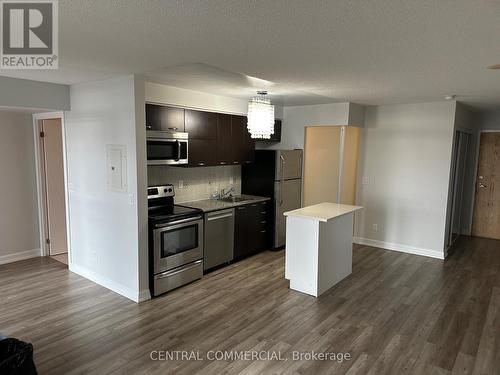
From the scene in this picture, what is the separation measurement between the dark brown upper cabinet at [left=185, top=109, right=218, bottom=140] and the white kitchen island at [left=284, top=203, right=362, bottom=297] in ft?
5.20

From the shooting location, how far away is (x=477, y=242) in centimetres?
620

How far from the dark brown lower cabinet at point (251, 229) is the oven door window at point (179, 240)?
2.73 ft

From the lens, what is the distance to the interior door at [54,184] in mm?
5102

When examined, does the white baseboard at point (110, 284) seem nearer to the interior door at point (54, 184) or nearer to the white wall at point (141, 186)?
the white wall at point (141, 186)

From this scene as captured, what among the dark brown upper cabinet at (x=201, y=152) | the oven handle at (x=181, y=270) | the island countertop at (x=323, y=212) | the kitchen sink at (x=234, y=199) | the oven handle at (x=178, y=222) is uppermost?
the dark brown upper cabinet at (x=201, y=152)

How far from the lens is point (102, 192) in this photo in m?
3.96

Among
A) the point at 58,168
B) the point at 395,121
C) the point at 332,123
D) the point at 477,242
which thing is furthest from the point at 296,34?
the point at 477,242

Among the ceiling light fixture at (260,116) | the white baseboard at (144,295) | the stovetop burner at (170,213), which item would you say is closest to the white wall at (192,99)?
the ceiling light fixture at (260,116)

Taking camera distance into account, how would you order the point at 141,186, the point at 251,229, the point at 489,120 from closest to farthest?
the point at 141,186, the point at 251,229, the point at 489,120

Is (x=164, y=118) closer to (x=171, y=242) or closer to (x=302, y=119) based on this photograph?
(x=171, y=242)

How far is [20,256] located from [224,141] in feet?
11.4

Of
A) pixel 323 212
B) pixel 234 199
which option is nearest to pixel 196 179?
pixel 234 199

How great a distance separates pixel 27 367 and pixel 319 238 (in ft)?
9.22

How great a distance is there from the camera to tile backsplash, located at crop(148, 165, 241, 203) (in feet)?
14.8
